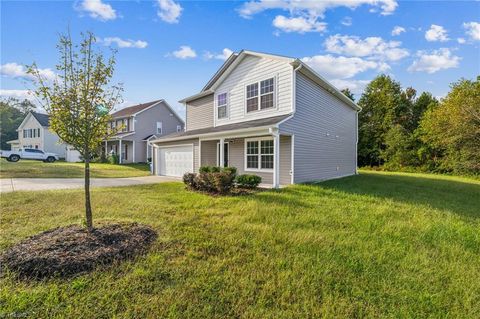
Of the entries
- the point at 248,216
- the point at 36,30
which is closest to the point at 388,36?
the point at 248,216

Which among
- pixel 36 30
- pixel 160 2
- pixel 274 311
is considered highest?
pixel 160 2

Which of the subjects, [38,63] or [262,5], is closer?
[38,63]

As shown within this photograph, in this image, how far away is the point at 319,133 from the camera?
13.0 metres

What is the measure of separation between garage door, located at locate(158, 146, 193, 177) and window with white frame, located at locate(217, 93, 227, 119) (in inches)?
116

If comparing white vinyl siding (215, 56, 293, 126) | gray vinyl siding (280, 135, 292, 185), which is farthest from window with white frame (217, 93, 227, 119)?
gray vinyl siding (280, 135, 292, 185)

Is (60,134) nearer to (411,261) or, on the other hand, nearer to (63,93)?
(63,93)

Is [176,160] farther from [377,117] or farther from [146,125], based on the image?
[377,117]

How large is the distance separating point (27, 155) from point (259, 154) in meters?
30.6

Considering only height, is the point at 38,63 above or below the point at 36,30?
below

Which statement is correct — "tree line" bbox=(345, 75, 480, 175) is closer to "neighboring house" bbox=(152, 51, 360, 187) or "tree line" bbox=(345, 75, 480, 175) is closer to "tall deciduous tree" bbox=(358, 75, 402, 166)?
"tall deciduous tree" bbox=(358, 75, 402, 166)

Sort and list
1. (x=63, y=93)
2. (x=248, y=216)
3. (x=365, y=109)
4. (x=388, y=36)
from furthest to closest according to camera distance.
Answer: (x=365, y=109) < (x=388, y=36) < (x=248, y=216) < (x=63, y=93)

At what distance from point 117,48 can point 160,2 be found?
571 centimetres

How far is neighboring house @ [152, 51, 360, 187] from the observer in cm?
1109

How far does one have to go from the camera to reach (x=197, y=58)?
1402cm
